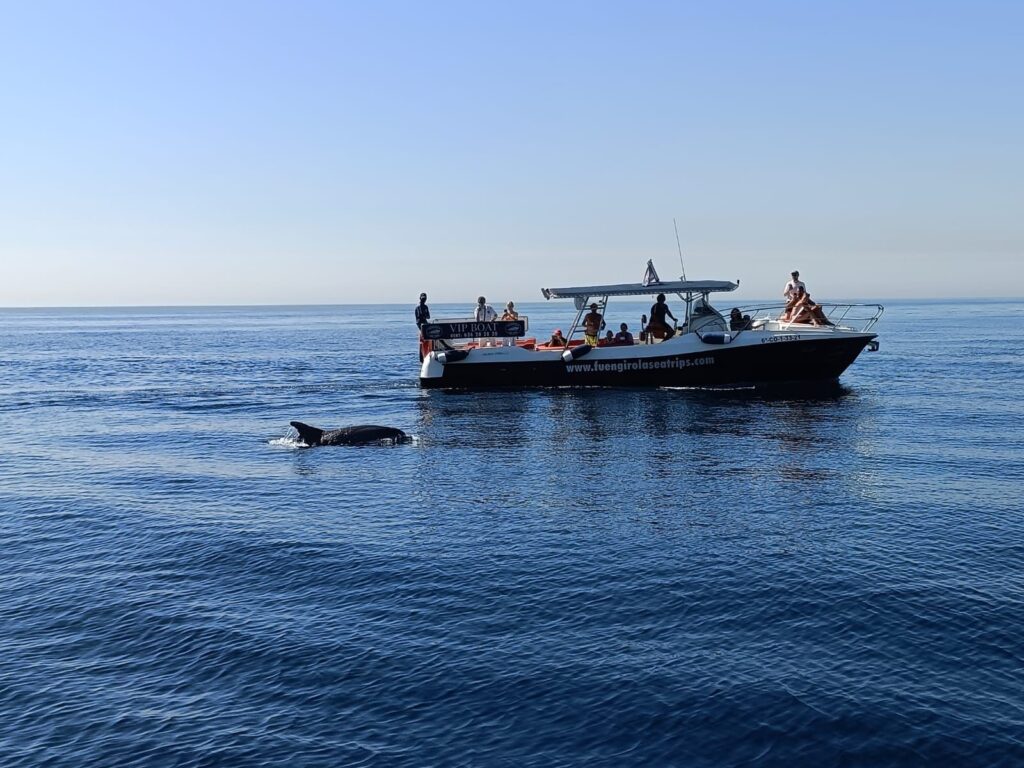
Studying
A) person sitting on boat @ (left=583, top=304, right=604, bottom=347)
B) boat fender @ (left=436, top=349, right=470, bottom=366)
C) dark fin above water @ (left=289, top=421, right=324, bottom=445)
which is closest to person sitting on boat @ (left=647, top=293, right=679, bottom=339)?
person sitting on boat @ (left=583, top=304, right=604, bottom=347)

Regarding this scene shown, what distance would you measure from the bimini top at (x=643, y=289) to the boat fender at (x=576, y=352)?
218 centimetres

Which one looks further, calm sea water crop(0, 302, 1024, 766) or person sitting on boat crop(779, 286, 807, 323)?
person sitting on boat crop(779, 286, 807, 323)

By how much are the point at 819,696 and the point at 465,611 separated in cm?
510

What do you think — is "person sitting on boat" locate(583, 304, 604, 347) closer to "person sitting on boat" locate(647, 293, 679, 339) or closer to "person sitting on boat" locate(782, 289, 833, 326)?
"person sitting on boat" locate(647, 293, 679, 339)

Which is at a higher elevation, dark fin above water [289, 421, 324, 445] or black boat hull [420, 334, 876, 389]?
black boat hull [420, 334, 876, 389]

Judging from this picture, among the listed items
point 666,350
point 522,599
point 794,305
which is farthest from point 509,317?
point 522,599

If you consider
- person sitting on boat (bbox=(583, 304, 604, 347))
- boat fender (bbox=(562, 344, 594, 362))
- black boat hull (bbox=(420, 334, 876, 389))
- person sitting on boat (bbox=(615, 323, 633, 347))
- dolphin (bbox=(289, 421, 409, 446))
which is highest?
person sitting on boat (bbox=(583, 304, 604, 347))

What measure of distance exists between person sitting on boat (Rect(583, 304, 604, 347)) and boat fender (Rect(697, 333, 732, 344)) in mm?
4481

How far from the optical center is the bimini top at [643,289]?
129ft

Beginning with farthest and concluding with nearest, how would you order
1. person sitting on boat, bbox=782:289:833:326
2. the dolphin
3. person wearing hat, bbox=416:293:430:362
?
person wearing hat, bbox=416:293:430:362, person sitting on boat, bbox=782:289:833:326, the dolphin

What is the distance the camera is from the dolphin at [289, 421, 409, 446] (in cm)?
2919

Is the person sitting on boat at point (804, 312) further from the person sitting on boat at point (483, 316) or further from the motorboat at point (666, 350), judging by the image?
the person sitting on boat at point (483, 316)

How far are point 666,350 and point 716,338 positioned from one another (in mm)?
2112

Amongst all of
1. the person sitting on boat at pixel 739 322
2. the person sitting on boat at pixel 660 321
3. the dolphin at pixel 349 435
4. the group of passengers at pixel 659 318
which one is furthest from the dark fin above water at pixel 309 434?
the person sitting on boat at pixel 739 322
